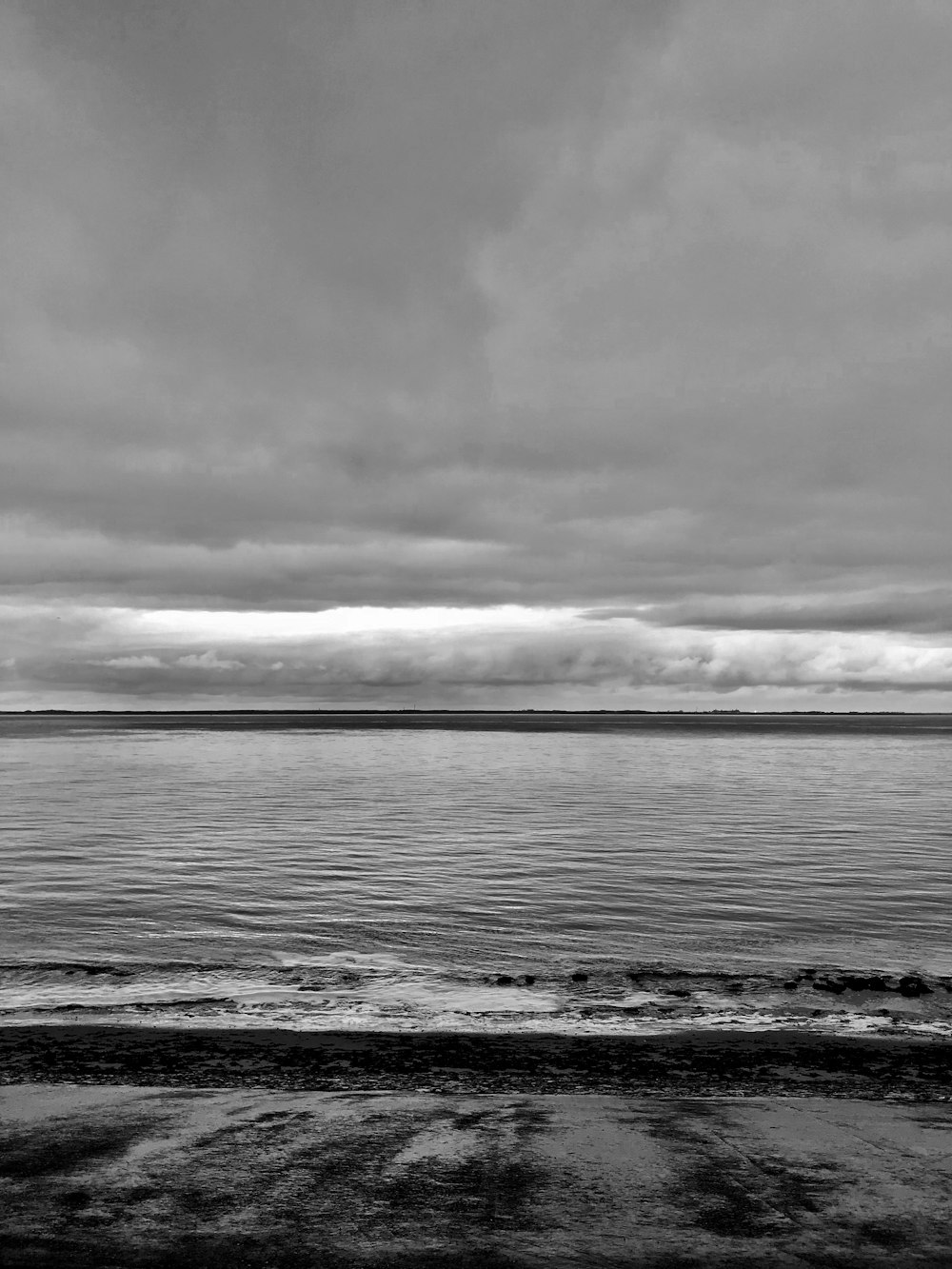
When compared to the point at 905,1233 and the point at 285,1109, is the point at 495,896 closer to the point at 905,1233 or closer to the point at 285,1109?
the point at 285,1109

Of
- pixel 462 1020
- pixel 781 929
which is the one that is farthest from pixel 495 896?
pixel 462 1020

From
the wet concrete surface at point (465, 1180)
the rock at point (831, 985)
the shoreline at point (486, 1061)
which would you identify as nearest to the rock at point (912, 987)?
the rock at point (831, 985)

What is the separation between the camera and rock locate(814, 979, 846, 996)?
19.5 m

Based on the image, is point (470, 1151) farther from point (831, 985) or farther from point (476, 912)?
point (476, 912)

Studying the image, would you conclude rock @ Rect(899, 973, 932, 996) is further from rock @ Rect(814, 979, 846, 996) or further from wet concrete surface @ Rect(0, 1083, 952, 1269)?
wet concrete surface @ Rect(0, 1083, 952, 1269)

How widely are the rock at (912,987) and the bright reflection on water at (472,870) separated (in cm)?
229

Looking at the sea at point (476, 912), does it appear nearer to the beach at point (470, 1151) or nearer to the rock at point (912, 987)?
the rock at point (912, 987)

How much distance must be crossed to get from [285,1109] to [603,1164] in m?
4.47

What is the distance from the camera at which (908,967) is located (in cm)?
2172

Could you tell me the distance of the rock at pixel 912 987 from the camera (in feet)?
63.1

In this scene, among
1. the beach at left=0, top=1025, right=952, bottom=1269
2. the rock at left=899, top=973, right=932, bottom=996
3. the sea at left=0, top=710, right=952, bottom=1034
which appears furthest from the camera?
the rock at left=899, top=973, right=932, bottom=996

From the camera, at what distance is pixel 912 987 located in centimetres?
1953

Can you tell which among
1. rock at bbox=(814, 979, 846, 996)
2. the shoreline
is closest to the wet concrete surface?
the shoreline

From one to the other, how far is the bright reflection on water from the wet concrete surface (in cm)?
1023
